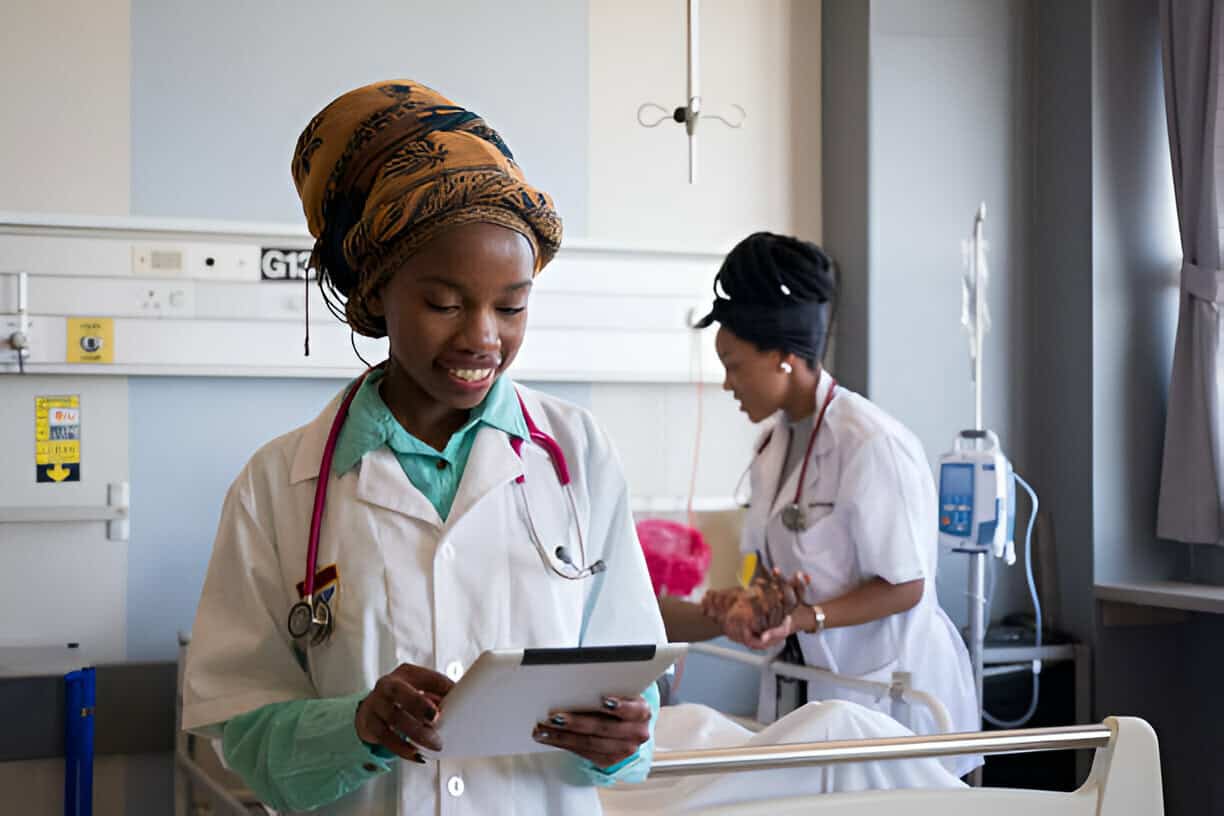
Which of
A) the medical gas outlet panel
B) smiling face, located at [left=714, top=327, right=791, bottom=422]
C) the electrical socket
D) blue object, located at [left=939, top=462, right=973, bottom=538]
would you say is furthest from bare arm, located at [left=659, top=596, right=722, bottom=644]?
the electrical socket

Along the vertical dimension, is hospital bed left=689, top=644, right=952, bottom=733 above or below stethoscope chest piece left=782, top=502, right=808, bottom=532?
below

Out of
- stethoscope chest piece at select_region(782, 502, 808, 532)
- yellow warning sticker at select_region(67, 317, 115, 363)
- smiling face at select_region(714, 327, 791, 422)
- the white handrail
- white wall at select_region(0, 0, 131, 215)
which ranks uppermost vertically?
white wall at select_region(0, 0, 131, 215)

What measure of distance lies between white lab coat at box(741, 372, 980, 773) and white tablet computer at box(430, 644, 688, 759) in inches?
60.0

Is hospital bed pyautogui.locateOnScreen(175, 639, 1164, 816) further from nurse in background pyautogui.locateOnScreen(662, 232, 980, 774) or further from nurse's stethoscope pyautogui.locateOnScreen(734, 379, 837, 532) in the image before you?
nurse's stethoscope pyautogui.locateOnScreen(734, 379, 837, 532)

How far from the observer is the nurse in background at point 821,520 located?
2.53m

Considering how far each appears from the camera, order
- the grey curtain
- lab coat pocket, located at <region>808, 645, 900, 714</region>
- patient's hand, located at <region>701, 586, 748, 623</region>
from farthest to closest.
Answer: the grey curtain < patient's hand, located at <region>701, 586, 748, 623</region> < lab coat pocket, located at <region>808, 645, 900, 714</region>

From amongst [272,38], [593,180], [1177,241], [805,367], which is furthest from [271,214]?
[1177,241]

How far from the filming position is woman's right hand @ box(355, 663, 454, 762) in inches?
40.3

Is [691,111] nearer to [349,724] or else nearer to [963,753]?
[963,753]

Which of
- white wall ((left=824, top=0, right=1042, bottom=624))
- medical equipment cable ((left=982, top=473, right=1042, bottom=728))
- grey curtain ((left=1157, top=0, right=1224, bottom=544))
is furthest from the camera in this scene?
white wall ((left=824, top=0, right=1042, bottom=624))

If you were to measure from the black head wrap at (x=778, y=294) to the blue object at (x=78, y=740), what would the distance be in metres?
1.56

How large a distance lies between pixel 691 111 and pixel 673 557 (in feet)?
3.54

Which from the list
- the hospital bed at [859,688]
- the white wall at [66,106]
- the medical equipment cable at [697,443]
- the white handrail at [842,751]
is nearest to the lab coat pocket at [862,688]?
the hospital bed at [859,688]

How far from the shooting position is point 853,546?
2.64 meters
